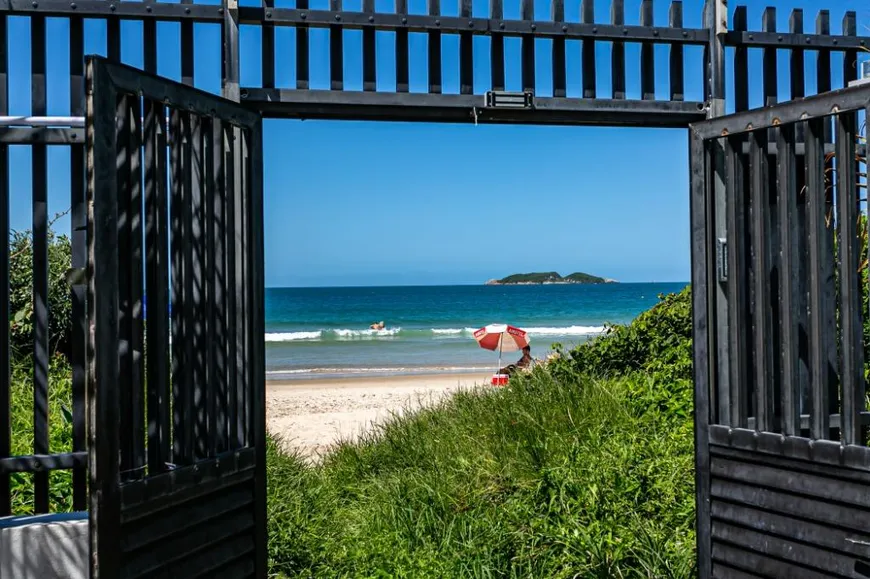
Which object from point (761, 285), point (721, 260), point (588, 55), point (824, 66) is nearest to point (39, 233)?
point (588, 55)

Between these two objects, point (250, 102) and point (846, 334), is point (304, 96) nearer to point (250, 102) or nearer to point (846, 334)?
point (250, 102)

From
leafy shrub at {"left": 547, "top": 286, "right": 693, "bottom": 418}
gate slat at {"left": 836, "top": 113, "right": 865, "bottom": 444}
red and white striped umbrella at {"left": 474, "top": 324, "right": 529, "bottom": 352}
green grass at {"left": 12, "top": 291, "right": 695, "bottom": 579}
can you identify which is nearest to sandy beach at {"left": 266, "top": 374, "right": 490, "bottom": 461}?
red and white striped umbrella at {"left": 474, "top": 324, "right": 529, "bottom": 352}

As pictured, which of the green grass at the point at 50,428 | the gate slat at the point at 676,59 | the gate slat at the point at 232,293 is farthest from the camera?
the green grass at the point at 50,428

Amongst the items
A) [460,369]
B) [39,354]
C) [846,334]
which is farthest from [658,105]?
[460,369]

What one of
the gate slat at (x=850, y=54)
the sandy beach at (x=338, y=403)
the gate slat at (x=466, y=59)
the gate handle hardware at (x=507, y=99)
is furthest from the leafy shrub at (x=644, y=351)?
the gate slat at (x=466, y=59)

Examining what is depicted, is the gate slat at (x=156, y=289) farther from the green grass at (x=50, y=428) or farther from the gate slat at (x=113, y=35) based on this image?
the green grass at (x=50, y=428)

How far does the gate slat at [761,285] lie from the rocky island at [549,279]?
67633 millimetres

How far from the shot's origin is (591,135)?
6231 cm

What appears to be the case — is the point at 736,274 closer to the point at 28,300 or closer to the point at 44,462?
the point at 44,462

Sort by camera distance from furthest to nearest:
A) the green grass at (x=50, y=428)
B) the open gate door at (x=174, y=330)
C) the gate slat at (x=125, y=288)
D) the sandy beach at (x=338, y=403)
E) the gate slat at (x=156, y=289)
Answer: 1. the sandy beach at (x=338, y=403)
2. the green grass at (x=50, y=428)
3. the gate slat at (x=156, y=289)
4. the gate slat at (x=125, y=288)
5. the open gate door at (x=174, y=330)

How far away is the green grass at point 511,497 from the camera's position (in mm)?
4465

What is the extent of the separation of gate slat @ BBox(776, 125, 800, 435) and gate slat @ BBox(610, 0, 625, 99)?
35.4 inches

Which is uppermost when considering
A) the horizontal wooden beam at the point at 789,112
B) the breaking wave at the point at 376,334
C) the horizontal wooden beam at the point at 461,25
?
the horizontal wooden beam at the point at 461,25

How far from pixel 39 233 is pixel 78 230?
0.26 metres
